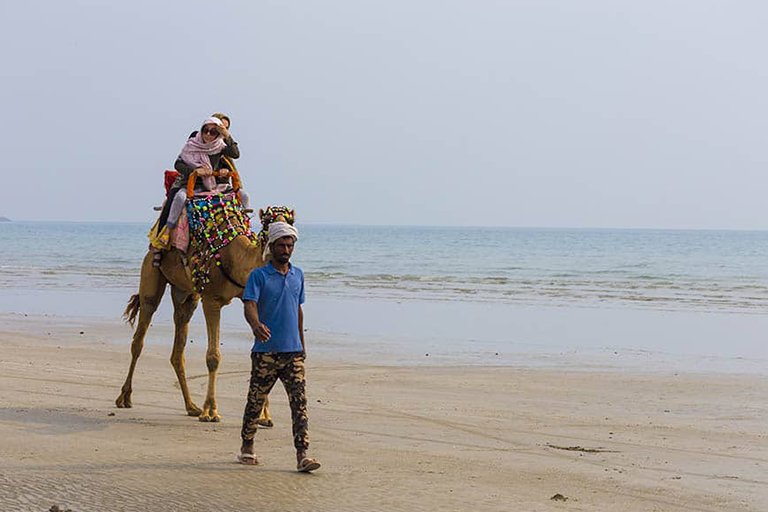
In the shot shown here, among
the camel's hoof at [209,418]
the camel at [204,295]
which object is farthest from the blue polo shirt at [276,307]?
the camel's hoof at [209,418]

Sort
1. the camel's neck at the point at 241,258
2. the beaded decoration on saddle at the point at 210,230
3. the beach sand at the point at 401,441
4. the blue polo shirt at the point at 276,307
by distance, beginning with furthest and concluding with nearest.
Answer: the beaded decoration on saddle at the point at 210,230 → the camel's neck at the point at 241,258 → the blue polo shirt at the point at 276,307 → the beach sand at the point at 401,441

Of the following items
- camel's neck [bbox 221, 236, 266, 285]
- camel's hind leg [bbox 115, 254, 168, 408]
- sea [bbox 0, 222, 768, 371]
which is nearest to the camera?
camel's neck [bbox 221, 236, 266, 285]

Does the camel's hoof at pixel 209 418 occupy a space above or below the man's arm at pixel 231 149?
below

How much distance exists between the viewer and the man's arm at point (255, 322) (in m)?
7.20

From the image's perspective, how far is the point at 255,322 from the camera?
7.20 m

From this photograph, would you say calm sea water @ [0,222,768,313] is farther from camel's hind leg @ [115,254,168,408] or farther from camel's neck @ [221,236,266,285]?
camel's neck @ [221,236,266,285]

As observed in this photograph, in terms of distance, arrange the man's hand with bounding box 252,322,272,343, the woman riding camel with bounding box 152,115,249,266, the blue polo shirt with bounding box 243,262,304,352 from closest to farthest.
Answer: the man's hand with bounding box 252,322,272,343, the blue polo shirt with bounding box 243,262,304,352, the woman riding camel with bounding box 152,115,249,266

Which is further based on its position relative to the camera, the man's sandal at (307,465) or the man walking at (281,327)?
the man walking at (281,327)

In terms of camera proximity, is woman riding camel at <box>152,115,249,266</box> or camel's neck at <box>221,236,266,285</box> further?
woman riding camel at <box>152,115,249,266</box>

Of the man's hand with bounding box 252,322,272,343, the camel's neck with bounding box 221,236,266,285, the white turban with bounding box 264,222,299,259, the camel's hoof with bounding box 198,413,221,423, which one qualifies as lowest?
the camel's hoof with bounding box 198,413,221,423

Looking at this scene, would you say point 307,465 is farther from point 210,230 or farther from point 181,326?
point 181,326

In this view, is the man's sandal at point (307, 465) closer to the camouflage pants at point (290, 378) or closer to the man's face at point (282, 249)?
→ the camouflage pants at point (290, 378)

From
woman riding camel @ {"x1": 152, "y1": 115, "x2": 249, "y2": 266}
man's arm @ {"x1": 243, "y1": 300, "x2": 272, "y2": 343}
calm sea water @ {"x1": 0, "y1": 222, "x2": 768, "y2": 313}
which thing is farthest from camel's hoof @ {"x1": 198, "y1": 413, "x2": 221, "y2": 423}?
calm sea water @ {"x1": 0, "y1": 222, "x2": 768, "y2": 313}

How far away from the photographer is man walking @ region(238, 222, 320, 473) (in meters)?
7.36
